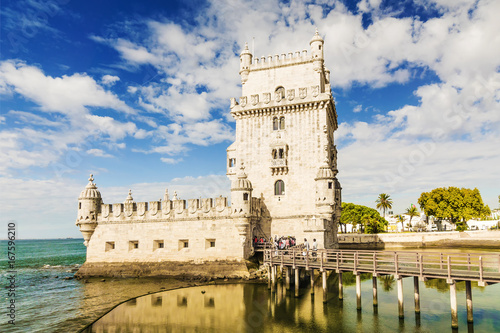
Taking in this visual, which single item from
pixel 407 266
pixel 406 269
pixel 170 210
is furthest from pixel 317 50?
pixel 406 269

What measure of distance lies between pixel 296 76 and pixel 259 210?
582 inches

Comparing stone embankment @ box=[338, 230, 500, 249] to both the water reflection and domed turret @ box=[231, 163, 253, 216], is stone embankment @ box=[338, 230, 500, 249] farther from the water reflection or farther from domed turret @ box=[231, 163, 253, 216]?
domed turret @ box=[231, 163, 253, 216]

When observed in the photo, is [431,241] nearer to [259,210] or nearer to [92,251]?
[259,210]

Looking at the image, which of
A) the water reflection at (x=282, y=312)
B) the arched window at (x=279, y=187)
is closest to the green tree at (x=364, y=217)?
the arched window at (x=279, y=187)

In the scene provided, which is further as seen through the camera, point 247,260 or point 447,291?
point 247,260

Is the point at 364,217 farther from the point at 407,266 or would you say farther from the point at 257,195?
the point at 407,266

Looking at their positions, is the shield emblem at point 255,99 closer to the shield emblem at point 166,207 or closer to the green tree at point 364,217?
the shield emblem at point 166,207

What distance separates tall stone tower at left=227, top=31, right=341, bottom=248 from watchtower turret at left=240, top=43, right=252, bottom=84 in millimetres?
130

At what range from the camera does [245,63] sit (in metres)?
39.4

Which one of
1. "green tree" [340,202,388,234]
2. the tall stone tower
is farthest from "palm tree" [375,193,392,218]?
the tall stone tower

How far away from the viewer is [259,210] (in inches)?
1367

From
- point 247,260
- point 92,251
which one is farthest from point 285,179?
point 92,251

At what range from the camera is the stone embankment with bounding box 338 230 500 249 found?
204ft

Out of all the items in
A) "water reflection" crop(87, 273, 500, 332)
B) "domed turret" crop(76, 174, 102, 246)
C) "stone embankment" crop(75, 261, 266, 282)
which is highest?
"domed turret" crop(76, 174, 102, 246)
